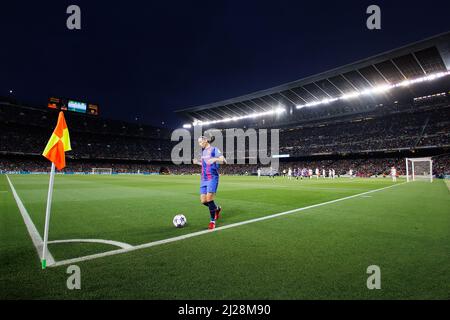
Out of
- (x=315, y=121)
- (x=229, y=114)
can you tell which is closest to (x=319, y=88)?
(x=315, y=121)

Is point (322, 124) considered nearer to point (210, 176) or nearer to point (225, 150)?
point (225, 150)

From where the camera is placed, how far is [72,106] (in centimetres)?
6462

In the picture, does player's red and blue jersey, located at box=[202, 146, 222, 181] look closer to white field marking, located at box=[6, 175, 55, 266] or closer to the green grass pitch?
the green grass pitch

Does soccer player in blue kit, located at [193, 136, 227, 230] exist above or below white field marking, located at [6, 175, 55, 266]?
above

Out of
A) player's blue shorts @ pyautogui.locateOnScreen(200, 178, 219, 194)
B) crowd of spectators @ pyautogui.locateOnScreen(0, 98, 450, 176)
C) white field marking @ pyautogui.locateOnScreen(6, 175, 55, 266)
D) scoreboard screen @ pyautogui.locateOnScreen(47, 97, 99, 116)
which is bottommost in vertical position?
white field marking @ pyautogui.locateOnScreen(6, 175, 55, 266)

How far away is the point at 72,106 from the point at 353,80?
64147 millimetres

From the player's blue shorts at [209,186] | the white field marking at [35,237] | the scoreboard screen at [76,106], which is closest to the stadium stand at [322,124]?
the scoreboard screen at [76,106]

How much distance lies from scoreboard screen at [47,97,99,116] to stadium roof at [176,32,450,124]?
26347 mm

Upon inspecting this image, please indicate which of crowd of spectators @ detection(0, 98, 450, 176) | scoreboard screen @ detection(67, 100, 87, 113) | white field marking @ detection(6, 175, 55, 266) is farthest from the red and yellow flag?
scoreboard screen @ detection(67, 100, 87, 113)

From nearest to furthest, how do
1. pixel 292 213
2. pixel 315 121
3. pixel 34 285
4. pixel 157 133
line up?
pixel 34 285 < pixel 292 213 < pixel 315 121 < pixel 157 133

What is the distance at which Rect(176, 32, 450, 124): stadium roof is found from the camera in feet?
123
